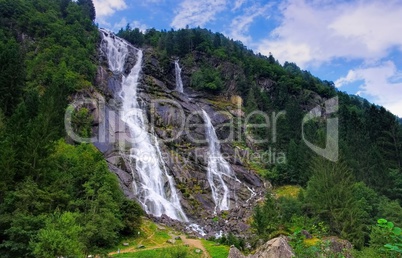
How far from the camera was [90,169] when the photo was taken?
30047 mm

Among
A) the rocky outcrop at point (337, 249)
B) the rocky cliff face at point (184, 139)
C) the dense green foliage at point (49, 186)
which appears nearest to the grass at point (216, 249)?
the rocky cliff face at point (184, 139)

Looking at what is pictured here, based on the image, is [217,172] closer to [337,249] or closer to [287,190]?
[287,190]

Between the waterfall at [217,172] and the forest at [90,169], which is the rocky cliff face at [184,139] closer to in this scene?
the waterfall at [217,172]

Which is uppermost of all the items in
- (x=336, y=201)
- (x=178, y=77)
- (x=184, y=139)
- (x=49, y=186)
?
(x=178, y=77)

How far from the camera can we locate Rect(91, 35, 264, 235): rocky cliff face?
145 feet

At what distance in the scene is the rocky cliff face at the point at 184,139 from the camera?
44.1 meters

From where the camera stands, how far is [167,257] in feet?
61.4

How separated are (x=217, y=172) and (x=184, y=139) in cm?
968

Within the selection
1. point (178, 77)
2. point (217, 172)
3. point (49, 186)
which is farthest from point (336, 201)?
point (178, 77)

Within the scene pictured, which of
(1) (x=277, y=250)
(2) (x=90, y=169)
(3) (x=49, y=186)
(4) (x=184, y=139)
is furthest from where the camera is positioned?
(4) (x=184, y=139)

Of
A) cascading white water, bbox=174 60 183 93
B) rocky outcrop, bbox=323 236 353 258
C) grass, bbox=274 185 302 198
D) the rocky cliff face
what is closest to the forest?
rocky outcrop, bbox=323 236 353 258

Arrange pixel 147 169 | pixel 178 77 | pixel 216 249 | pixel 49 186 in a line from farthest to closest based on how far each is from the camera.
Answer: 1. pixel 178 77
2. pixel 147 169
3. pixel 216 249
4. pixel 49 186

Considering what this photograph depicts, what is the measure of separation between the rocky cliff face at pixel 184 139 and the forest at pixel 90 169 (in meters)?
4.25

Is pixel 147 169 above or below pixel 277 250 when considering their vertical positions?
above
